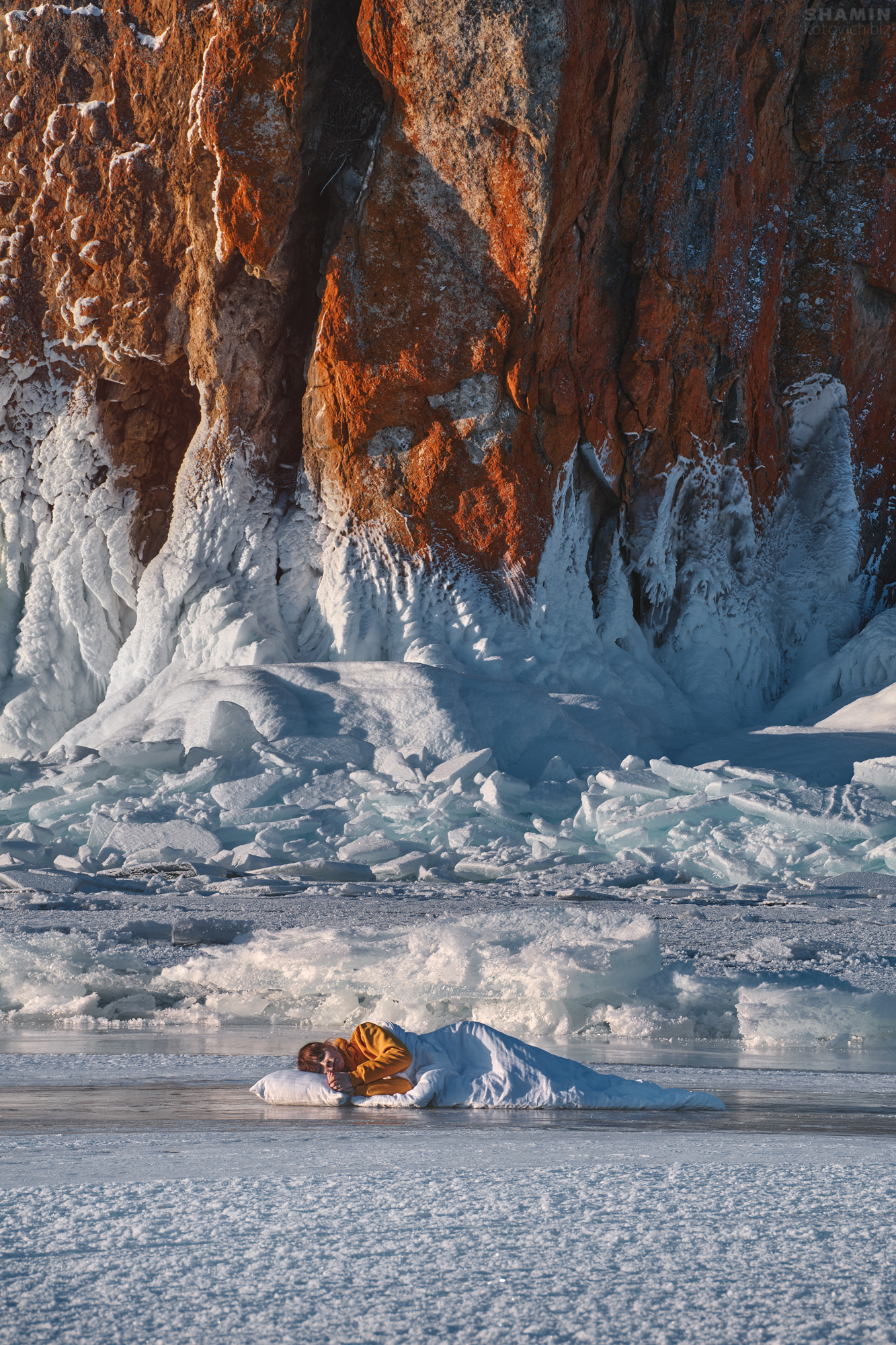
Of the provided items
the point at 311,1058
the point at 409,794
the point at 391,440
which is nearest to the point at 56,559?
the point at 391,440

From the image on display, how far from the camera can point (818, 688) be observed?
1309cm

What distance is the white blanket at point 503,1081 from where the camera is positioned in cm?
265

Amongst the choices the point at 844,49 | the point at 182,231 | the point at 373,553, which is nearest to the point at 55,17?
the point at 182,231

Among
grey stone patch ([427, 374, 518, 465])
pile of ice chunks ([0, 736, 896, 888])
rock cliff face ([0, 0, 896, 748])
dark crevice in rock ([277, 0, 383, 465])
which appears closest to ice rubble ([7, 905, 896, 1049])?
pile of ice chunks ([0, 736, 896, 888])

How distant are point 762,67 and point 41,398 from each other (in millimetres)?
8422

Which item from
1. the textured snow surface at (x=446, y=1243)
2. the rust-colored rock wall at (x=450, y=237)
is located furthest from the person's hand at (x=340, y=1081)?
the rust-colored rock wall at (x=450, y=237)

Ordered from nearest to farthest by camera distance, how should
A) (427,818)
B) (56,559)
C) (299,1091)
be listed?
(299,1091) → (427,818) → (56,559)

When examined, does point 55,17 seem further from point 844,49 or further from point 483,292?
point 844,49

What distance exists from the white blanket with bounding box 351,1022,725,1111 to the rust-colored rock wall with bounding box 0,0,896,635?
32.8ft

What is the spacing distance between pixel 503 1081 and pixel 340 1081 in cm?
34

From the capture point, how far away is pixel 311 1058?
9.11ft

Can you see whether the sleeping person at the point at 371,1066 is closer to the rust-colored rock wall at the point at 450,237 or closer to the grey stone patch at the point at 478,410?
the rust-colored rock wall at the point at 450,237

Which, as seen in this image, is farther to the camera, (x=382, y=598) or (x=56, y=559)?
(x=56, y=559)

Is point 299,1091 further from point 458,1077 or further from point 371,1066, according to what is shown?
point 458,1077
